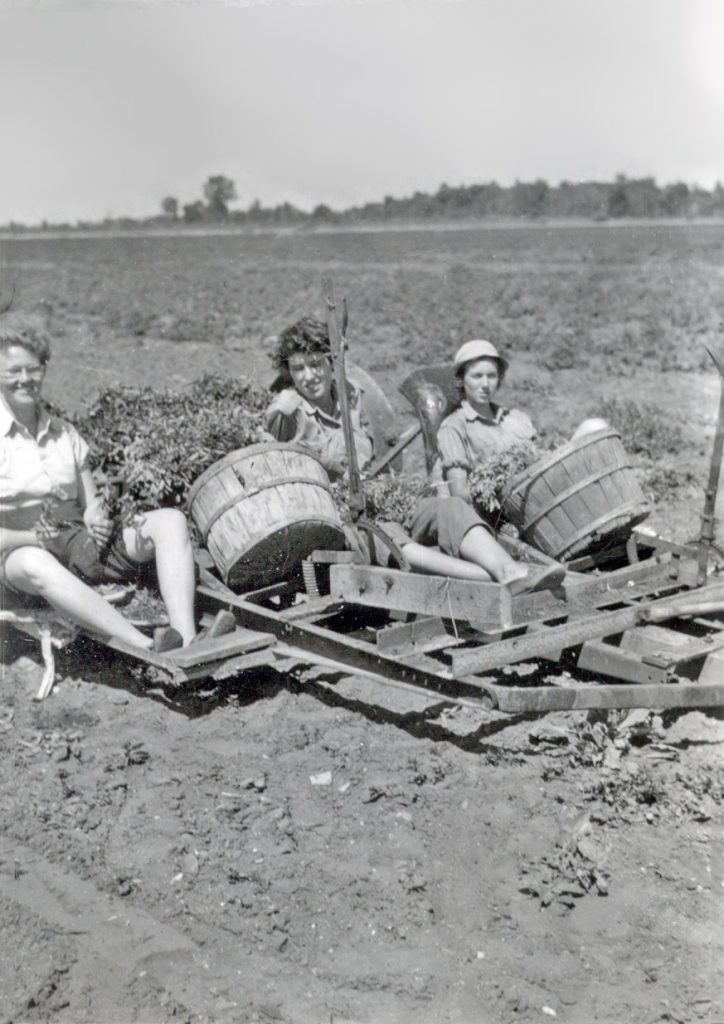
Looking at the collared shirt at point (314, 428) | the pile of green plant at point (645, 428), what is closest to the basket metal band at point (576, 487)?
the collared shirt at point (314, 428)

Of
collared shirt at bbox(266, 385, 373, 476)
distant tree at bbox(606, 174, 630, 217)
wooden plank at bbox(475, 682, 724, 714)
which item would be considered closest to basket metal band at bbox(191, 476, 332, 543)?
collared shirt at bbox(266, 385, 373, 476)

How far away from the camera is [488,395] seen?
5914mm

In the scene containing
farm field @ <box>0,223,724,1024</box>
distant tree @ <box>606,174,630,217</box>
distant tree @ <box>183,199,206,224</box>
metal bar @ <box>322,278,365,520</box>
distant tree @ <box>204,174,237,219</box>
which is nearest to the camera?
farm field @ <box>0,223,724,1024</box>

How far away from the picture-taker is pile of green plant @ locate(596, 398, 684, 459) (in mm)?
9773

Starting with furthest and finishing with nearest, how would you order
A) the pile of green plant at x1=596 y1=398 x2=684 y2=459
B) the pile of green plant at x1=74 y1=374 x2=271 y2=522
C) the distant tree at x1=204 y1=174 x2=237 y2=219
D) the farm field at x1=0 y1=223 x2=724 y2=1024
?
the distant tree at x1=204 y1=174 x2=237 y2=219, the pile of green plant at x1=596 y1=398 x2=684 y2=459, the pile of green plant at x1=74 y1=374 x2=271 y2=522, the farm field at x1=0 y1=223 x2=724 y2=1024

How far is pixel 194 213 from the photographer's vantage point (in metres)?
48.2

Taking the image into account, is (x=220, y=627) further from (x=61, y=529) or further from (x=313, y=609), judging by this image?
(x=61, y=529)

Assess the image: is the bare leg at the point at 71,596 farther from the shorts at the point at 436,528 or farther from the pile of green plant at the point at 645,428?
the pile of green plant at the point at 645,428

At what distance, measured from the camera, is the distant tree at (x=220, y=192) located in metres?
39.1

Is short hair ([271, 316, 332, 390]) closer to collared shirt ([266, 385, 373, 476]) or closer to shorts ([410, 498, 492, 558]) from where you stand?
collared shirt ([266, 385, 373, 476])

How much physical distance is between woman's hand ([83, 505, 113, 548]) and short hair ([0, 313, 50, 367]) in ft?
2.73

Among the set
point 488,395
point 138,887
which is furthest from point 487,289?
point 138,887

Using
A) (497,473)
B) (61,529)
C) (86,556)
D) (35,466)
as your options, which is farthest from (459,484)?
(35,466)

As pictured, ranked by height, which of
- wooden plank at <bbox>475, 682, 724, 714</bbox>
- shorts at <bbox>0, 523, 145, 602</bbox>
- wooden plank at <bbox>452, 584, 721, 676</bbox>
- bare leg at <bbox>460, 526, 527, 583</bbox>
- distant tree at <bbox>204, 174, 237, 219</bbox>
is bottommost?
wooden plank at <bbox>475, 682, 724, 714</bbox>
